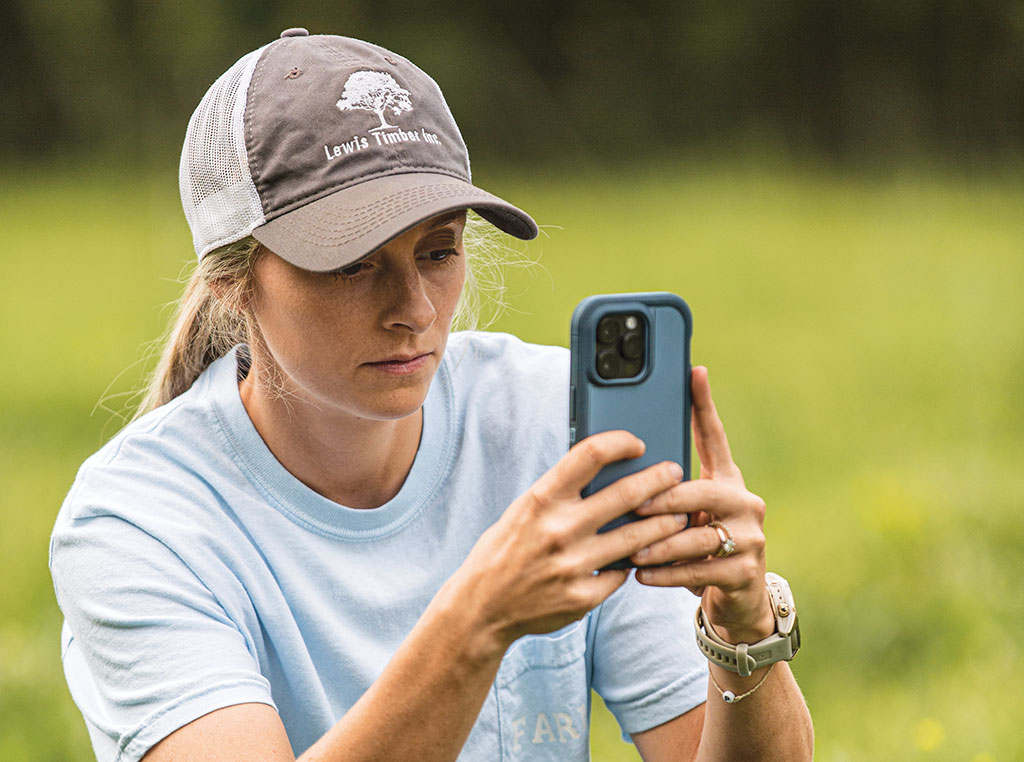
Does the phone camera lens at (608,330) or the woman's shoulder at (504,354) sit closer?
the phone camera lens at (608,330)

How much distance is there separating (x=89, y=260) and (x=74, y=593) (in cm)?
1100

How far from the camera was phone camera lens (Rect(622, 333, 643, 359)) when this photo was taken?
1.93 m

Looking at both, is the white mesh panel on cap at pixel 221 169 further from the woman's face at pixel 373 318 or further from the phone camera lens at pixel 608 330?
the phone camera lens at pixel 608 330

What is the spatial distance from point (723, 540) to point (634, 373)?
263 millimetres

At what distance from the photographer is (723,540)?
1852 millimetres

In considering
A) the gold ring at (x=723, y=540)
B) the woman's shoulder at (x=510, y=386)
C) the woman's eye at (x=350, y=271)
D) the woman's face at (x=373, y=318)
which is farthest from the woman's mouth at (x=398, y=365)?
the gold ring at (x=723, y=540)

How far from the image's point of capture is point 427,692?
179 centimetres

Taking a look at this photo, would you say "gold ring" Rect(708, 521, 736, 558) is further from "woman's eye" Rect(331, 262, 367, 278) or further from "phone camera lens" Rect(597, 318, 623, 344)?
"woman's eye" Rect(331, 262, 367, 278)

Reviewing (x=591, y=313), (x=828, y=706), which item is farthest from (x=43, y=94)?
(x=591, y=313)

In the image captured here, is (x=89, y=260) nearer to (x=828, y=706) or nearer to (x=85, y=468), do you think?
(x=828, y=706)

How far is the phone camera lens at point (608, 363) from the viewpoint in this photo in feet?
6.29

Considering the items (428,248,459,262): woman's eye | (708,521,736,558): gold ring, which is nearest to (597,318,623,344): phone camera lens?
(708,521,736,558): gold ring

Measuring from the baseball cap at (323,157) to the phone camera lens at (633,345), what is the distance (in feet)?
1.10

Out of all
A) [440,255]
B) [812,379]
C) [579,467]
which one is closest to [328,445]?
[440,255]
